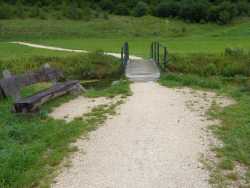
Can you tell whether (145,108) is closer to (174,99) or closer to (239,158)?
(174,99)

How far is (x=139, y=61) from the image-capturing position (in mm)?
15977

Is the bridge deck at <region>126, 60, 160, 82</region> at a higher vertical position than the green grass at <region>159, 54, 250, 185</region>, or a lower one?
higher

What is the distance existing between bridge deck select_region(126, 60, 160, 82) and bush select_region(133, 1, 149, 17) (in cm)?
5255

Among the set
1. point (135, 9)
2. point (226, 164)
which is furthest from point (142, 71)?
point (135, 9)

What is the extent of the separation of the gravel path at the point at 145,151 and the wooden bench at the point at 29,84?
198 centimetres

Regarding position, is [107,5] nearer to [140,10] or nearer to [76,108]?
[140,10]

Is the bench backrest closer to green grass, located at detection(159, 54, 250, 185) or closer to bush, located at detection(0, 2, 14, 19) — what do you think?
green grass, located at detection(159, 54, 250, 185)

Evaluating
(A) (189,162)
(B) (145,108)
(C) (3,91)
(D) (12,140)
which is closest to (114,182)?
(A) (189,162)

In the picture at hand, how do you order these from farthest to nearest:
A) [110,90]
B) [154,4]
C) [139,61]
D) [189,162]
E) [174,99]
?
[154,4] < [139,61] < [110,90] < [174,99] < [189,162]

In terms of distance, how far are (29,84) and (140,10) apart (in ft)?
196

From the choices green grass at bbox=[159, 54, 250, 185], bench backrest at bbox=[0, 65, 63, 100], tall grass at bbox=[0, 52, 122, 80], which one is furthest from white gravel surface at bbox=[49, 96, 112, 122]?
tall grass at bbox=[0, 52, 122, 80]

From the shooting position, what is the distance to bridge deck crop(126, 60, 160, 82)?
1321 centimetres

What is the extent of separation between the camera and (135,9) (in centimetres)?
6825

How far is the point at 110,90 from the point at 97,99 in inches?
46.7
